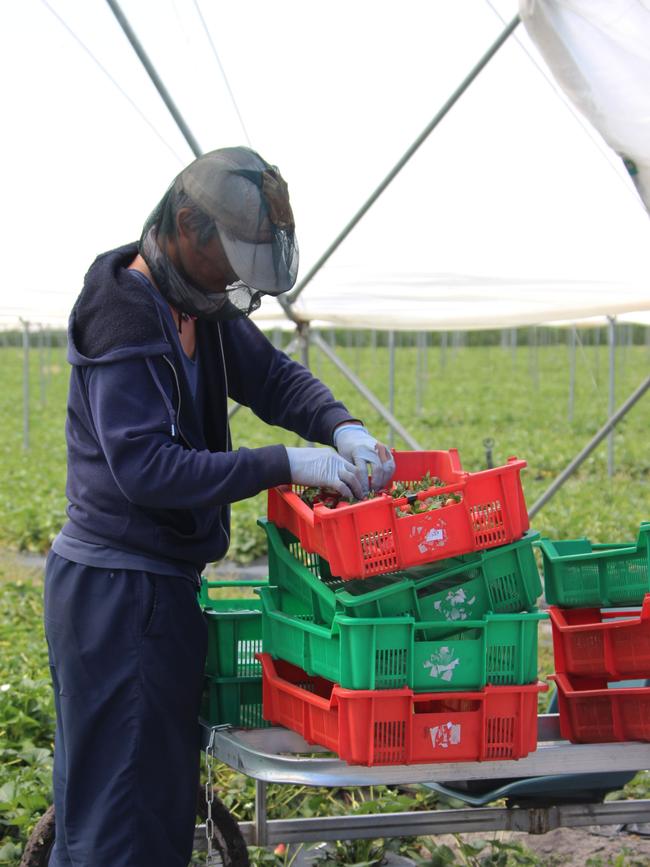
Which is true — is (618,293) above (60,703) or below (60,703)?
above

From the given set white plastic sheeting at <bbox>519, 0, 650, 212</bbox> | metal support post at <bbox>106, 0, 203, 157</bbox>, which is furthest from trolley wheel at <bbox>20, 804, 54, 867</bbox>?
metal support post at <bbox>106, 0, 203, 157</bbox>

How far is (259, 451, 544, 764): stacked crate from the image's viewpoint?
7.11 feet

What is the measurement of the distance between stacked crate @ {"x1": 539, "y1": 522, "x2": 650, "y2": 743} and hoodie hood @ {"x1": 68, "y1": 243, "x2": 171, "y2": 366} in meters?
1.11

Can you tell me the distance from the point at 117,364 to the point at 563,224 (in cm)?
298

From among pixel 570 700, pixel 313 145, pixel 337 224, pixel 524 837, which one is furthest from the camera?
pixel 337 224

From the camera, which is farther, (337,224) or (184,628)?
(337,224)

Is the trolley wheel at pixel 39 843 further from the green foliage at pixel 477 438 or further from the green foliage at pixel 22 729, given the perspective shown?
the green foliage at pixel 477 438

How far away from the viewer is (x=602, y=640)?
101 inches

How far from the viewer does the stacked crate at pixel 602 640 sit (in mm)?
2484

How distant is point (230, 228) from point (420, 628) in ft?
3.03

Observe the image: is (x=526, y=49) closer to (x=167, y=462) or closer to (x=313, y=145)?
(x=313, y=145)

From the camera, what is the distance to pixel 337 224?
4.89 metres

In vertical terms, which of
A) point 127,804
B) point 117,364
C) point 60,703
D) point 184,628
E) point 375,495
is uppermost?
point 117,364

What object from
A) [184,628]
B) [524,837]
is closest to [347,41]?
[184,628]
